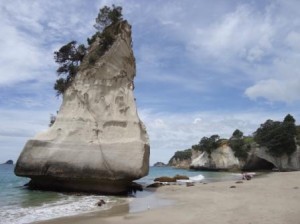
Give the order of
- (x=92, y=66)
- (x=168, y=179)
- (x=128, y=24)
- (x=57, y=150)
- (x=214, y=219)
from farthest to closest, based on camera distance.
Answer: (x=168, y=179)
(x=128, y=24)
(x=92, y=66)
(x=57, y=150)
(x=214, y=219)

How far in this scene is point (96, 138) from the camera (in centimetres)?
2214

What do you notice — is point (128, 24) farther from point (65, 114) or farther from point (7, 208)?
point (7, 208)

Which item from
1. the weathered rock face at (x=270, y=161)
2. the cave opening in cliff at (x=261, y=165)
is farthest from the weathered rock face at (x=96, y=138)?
the cave opening in cliff at (x=261, y=165)

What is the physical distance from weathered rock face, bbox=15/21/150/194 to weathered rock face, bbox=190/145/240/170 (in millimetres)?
56623

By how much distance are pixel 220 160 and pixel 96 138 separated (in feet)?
203

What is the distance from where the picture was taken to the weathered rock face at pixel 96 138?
20.9 metres

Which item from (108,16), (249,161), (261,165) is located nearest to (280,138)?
(249,161)

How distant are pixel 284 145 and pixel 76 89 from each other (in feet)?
157

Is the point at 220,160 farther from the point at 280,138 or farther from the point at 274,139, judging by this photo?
the point at 280,138

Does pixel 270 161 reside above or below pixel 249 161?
below

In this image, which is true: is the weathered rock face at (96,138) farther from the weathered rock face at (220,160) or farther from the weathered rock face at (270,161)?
the weathered rock face at (220,160)

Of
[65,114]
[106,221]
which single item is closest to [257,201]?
[106,221]

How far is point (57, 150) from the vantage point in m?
21.8

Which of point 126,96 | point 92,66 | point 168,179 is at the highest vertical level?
point 92,66
